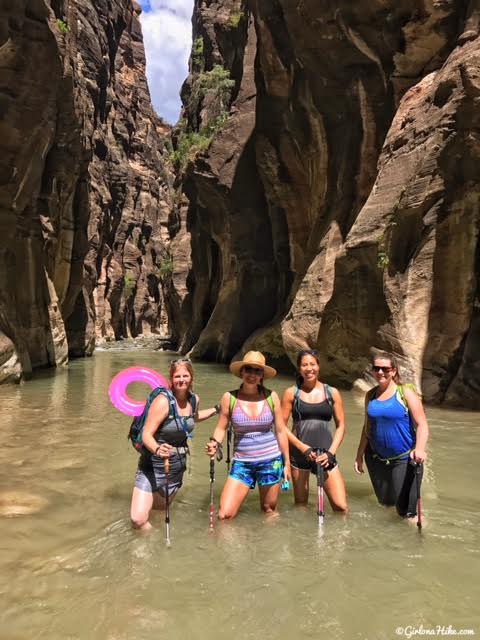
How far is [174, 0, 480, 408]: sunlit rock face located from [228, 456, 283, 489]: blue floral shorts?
24.1ft

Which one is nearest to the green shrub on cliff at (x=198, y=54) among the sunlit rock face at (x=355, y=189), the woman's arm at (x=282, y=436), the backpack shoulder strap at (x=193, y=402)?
the sunlit rock face at (x=355, y=189)

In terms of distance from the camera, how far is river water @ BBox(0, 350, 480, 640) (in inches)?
103

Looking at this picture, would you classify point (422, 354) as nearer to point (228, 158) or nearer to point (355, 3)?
point (355, 3)

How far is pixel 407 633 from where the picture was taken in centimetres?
253

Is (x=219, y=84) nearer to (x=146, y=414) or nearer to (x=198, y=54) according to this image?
(x=198, y=54)

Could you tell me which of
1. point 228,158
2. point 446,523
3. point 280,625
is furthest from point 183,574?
point 228,158

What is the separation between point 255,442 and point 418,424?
51.1 inches

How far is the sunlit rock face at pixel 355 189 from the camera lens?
418 inches

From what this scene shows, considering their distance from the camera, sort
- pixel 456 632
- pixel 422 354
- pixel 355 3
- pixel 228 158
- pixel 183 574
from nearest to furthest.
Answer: pixel 456 632, pixel 183 574, pixel 422 354, pixel 355 3, pixel 228 158

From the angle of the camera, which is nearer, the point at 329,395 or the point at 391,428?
the point at 391,428

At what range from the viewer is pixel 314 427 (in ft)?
13.7

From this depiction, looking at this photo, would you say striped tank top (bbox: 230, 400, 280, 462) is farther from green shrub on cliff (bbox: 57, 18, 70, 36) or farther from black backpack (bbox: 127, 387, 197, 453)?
green shrub on cliff (bbox: 57, 18, 70, 36)

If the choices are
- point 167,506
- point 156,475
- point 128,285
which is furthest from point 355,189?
point 128,285

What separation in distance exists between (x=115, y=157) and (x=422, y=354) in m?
45.4
